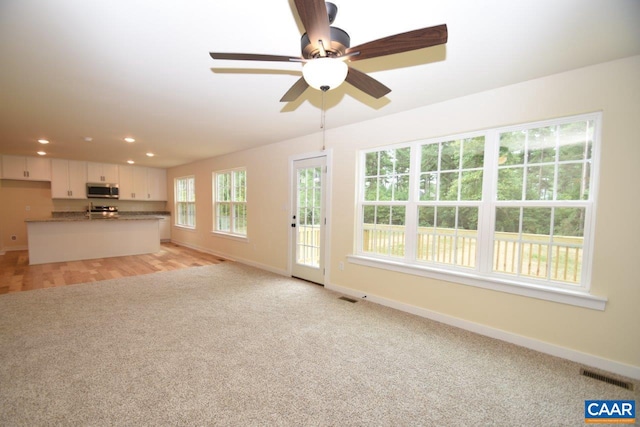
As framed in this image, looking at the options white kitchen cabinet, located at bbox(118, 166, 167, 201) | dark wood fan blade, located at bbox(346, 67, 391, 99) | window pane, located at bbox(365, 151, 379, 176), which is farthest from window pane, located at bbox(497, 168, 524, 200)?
white kitchen cabinet, located at bbox(118, 166, 167, 201)

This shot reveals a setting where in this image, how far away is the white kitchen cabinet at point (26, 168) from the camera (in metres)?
5.97

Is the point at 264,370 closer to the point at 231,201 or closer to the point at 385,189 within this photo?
the point at 385,189

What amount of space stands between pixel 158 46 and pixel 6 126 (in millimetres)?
3808

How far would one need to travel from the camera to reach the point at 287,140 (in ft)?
15.0

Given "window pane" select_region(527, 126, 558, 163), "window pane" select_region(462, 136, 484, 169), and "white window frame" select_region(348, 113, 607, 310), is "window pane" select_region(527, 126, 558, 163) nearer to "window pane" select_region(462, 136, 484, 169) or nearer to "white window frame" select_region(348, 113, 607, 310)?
"white window frame" select_region(348, 113, 607, 310)

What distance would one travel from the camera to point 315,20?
3.87 ft

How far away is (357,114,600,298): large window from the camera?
2.25m

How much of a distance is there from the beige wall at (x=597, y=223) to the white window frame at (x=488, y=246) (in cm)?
6

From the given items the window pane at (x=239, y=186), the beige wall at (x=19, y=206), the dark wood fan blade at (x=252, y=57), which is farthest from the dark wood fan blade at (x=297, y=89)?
the beige wall at (x=19, y=206)

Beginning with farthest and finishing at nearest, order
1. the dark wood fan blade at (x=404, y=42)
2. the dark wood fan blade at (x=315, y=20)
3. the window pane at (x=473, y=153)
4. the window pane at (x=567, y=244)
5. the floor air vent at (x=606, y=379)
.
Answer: the window pane at (x=473, y=153) < the window pane at (x=567, y=244) < the floor air vent at (x=606, y=379) < the dark wood fan blade at (x=404, y=42) < the dark wood fan blade at (x=315, y=20)

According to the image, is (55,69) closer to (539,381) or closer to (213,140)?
(213,140)

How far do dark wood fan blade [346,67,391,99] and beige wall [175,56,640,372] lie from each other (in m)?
1.39

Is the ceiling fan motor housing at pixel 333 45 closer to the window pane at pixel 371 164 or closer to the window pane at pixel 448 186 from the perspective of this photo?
the window pane at pixel 448 186

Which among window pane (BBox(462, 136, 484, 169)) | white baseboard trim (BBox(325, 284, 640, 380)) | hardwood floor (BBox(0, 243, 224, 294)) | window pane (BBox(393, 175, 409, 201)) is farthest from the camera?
hardwood floor (BBox(0, 243, 224, 294))
